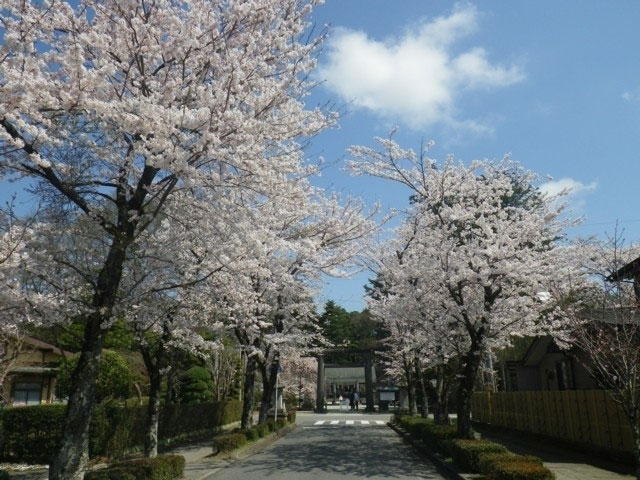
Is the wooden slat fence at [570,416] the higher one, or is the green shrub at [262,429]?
the wooden slat fence at [570,416]

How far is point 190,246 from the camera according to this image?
1032cm

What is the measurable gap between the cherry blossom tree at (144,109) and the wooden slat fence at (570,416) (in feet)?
34.6

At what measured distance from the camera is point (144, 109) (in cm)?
702

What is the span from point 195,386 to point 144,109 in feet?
→ 85.1

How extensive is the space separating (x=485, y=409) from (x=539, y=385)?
395 centimetres

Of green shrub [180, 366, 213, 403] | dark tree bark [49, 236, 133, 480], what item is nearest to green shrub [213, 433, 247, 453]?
dark tree bark [49, 236, 133, 480]

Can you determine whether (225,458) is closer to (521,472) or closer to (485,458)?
(485,458)

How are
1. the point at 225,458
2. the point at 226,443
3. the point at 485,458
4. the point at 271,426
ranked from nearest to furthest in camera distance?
the point at 485,458 < the point at 225,458 < the point at 226,443 < the point at 271,426

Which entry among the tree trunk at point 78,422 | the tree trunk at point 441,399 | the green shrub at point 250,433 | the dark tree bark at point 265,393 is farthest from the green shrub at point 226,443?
the tree trunk at point 78,422

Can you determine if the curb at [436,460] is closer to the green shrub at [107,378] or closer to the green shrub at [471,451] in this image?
the green shrub at [471,451]

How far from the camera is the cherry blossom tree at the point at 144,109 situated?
7070mm

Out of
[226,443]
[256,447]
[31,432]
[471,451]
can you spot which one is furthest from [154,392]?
[471,451]

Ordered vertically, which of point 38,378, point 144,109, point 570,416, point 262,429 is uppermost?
point 144,109

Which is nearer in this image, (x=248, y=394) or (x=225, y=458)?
(x=225, y=458)
